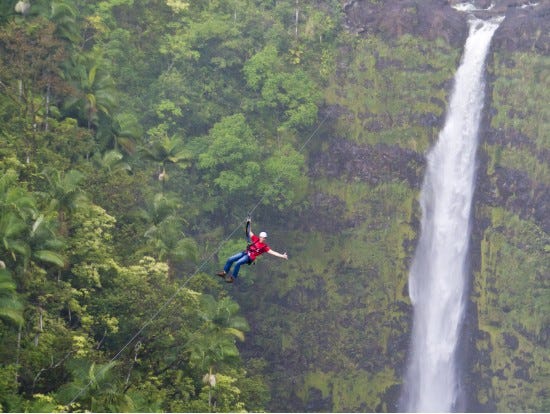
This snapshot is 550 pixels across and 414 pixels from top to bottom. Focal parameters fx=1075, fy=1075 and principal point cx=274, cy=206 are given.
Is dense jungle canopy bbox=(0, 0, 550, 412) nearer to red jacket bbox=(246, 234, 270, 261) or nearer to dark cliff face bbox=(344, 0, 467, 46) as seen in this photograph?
dark cliff face bbox=(344, 0, 467, 46)

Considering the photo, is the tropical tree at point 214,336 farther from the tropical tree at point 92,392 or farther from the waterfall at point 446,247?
the waterfall at point 446,247

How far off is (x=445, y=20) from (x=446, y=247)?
13598 mm

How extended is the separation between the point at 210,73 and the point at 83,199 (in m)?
22.8

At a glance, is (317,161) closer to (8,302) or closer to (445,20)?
(445,20)

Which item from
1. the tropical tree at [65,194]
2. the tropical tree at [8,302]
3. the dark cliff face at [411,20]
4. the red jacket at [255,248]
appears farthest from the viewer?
the dark cliff face at [411,20]

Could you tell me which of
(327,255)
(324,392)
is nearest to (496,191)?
(327,255)

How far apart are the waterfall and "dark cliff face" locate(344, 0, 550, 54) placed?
1.13 meters

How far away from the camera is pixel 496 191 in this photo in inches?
2370

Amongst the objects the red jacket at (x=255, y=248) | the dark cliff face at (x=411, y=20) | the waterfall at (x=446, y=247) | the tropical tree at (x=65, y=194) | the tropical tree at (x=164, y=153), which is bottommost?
the waterfall at (x=446, y=247)

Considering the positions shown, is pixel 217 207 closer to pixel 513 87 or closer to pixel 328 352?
pixel 328 352

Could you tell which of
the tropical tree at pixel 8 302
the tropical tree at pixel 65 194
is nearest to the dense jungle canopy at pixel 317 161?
the tropical tree at pixel 65 194

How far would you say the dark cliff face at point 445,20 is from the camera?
61812 millimetres

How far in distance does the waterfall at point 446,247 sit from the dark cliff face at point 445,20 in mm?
1126

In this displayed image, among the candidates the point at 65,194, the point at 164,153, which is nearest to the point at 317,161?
the point at 164,153
